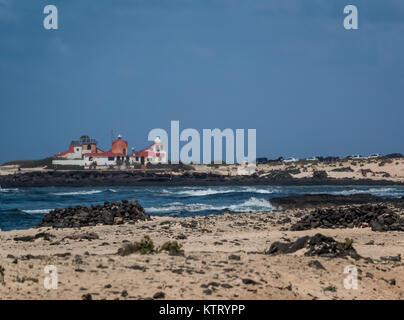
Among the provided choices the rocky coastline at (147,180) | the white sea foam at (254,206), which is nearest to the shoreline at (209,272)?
the white sea foam at (254,206)

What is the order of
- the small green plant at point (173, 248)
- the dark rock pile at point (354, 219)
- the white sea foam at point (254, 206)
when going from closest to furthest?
the small green plant at point (173, 248)
the dark rock pile at point (354, 219)
the white sea foam at point (254, 206)

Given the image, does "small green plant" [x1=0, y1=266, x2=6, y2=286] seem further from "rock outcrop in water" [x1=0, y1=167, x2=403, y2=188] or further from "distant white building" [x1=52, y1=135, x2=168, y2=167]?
"distant white building" [x1=52, y1=135, x2=168, y2=167]

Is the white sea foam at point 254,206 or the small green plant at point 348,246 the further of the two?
the white sea foam at point 254,206

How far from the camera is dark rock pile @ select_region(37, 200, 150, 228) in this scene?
23.8 metres

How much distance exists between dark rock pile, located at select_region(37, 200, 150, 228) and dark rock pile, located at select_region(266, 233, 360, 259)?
1170cm

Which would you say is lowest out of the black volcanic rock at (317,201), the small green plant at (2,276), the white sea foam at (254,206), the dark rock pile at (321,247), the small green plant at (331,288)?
the white sea foam at (254,206)

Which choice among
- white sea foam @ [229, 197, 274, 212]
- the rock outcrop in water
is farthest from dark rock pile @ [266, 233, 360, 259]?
the rock outcrop in water

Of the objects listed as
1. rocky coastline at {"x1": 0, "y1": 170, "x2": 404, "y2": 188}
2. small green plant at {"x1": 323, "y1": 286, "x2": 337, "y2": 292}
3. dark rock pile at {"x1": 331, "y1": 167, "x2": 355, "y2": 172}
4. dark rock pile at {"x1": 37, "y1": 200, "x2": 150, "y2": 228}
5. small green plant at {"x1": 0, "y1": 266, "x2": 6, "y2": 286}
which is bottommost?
rocky coastline at {"x1": 0, "y1": 170, "x2": 404, "y2": 188}

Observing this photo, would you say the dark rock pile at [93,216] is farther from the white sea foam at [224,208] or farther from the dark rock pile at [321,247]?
the dark rock pile at [321,247]

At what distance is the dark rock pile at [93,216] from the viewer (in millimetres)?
23788

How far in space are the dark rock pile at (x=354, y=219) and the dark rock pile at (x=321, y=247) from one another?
715 cm

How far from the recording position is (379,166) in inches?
3676
